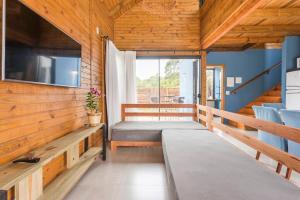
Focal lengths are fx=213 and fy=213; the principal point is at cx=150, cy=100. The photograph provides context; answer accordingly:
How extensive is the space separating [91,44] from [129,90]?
1888 mm

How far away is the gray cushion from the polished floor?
15.9 inches

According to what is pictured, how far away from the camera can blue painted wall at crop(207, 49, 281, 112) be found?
23.2 ft

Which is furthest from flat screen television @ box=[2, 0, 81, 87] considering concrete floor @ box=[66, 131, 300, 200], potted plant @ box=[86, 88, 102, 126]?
concrete floor @ box=[66, 131, 300, 200]

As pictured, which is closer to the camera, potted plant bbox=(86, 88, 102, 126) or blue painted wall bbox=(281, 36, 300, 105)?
potted plant bbox=(86, 88, 102, 126)

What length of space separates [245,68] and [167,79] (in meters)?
2.66

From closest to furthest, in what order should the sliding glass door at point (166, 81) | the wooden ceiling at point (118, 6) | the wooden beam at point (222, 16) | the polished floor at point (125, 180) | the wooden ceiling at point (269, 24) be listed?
the polished floor at point (125, 180) → the wooden beam at point (222, 16) → the wooden ceiling at point (269, 24) → the wooden ceiling at point (118, 6) → the sliding glass door at point (166, 81)

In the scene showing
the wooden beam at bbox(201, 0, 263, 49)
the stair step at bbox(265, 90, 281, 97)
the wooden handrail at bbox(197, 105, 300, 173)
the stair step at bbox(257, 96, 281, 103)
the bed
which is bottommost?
the bed

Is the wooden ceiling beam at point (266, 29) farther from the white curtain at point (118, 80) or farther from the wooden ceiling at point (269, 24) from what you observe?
the white curtain at point (118, 80)

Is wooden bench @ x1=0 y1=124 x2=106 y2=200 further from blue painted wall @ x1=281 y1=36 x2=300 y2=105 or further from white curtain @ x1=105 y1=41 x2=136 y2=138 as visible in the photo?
blue painted wall @ x1=281 y1=36 x2=300 y2=105

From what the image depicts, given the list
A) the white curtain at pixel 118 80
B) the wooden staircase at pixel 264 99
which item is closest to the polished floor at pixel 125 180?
the white curtain at pixel 118 80

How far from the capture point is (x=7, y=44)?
4.84 feet

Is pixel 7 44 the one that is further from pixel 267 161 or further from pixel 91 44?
pixel 267 161

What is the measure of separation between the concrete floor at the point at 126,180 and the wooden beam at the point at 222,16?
1.95 metres

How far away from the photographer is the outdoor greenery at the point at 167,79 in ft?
20.5
